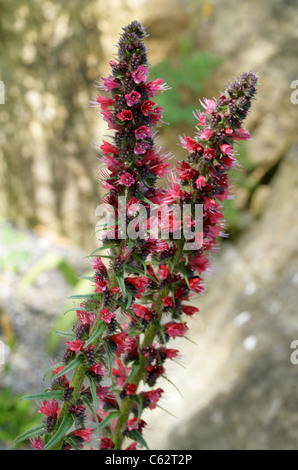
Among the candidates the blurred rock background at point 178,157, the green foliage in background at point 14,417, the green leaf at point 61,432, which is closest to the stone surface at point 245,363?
the blurred rock background at point 178,157

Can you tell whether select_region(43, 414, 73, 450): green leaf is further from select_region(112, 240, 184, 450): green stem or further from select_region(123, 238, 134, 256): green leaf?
select_region(123, 238, 134, 256): green leaf

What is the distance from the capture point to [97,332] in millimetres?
1397

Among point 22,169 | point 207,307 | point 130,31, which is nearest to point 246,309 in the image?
point 207,307

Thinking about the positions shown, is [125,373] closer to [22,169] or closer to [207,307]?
[207,307]

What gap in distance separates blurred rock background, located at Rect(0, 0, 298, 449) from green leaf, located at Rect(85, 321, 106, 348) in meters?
1.96

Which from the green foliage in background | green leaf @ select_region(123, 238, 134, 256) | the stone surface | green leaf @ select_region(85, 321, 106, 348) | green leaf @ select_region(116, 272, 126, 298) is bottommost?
the green foliage in background

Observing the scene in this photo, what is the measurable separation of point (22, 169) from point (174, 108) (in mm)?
2445

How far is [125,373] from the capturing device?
5.90 feet

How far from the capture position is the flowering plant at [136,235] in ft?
4.46

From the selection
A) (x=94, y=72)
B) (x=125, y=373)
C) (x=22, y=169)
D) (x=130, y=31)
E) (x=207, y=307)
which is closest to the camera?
(x=130, y=31)

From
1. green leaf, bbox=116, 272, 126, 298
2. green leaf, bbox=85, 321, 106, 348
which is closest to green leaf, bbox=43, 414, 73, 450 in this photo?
green leaf, bbox=85, 321, 106, 348

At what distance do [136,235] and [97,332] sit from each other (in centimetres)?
30

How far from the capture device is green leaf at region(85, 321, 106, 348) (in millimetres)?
1358

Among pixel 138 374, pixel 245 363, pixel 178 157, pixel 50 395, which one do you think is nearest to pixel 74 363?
pixel 50 395
